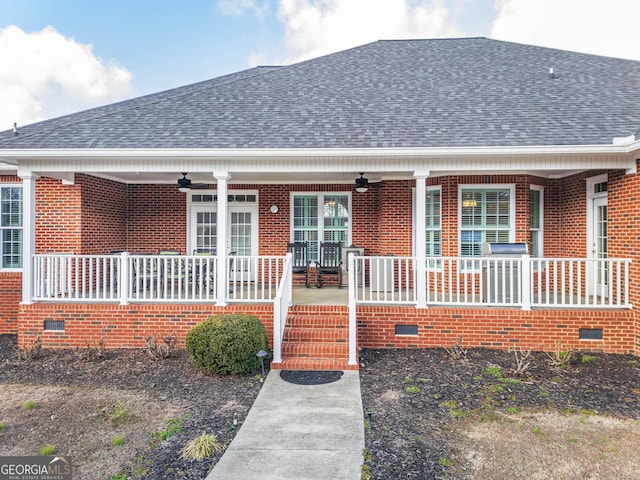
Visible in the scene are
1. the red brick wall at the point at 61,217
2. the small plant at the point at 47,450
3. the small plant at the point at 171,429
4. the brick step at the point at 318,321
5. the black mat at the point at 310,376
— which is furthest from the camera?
the red brick wall at the point at 61,217

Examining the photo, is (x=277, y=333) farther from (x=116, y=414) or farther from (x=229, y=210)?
(x=229, y=210)

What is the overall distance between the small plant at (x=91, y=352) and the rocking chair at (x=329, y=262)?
4.64 meters

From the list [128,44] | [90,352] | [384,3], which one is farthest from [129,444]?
[128,44]

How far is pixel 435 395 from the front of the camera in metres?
4.97

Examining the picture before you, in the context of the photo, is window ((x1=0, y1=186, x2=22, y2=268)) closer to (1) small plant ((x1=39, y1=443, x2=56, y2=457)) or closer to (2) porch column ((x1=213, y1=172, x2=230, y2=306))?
(2) porch column ((x1=213, y1=172, x2=230, y2=306))

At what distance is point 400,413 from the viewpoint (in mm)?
4465

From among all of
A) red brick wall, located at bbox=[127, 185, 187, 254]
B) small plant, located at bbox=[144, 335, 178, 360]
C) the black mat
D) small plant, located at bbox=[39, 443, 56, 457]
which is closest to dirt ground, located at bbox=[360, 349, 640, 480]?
the black mat

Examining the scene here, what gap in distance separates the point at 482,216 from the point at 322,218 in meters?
3.88

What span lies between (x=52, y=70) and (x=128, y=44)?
6.04 m

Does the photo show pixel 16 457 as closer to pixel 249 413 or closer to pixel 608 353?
pixel 249 413

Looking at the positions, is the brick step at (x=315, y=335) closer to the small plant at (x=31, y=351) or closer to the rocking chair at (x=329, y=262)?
the rocking chair at (x=329, y=262)

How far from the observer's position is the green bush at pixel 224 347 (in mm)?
5508

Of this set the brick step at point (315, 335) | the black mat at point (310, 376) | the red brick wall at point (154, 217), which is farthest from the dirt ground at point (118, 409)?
the red brick wall at point (154, 217)

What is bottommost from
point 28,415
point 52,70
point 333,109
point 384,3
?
point 28,415
